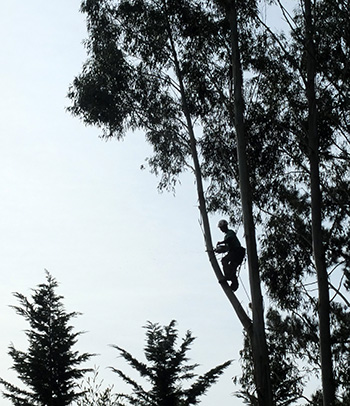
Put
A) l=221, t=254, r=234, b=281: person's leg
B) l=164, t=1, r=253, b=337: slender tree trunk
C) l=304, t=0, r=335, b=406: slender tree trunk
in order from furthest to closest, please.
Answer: l=304, t=0, r=335, b=406: slender tree trunk → l=221, t=254, r=234, b=281: person's leg → l=164, t=1, r=253, b=337: slender tree trunk

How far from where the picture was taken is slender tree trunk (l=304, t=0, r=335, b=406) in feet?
44.9

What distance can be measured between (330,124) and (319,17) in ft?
6.42

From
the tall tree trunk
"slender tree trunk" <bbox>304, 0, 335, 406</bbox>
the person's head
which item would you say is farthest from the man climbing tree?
"slender tree trunk" <bbox>304, 0, 335, 406</bbox>

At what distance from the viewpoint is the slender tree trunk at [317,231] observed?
44.9 feet

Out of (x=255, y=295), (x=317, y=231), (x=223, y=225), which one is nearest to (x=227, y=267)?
(x=223, y=225)

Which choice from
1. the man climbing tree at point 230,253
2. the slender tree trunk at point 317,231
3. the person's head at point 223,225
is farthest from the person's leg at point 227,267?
the slender tree trunk at point 317,231

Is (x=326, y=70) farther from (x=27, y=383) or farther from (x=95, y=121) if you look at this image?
(x=27, y=383)

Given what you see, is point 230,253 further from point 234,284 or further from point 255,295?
point 255,295

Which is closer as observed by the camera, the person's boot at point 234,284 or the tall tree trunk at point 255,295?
the tall tree trunk at point 255,295

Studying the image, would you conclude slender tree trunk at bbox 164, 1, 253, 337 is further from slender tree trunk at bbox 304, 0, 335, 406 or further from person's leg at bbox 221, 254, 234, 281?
slender tree trunk at bbox 304, 0, 335, 406

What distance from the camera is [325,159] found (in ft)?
55.2

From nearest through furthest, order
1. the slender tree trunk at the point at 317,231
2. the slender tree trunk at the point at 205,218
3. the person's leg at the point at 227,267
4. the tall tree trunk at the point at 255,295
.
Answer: the tall tree trunk at the point at 255,295, the slender tree trunk at the point at 205,218, the person's leg at the point at 227,267, the slender tree trunk at the point at 317,231

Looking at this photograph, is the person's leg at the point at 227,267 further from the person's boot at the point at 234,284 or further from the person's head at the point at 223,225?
the person's head at the point at 223,225

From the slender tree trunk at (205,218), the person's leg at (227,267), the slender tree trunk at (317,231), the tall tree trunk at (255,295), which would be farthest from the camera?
the slender tree trunk at (317,231)
